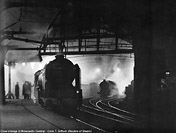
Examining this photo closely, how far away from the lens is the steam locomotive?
50.8 ft

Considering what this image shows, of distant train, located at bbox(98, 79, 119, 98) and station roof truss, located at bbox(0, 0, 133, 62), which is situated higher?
station roof truss, located at bbox(0, 0, 133, 62)

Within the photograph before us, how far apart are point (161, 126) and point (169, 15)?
5488 mm

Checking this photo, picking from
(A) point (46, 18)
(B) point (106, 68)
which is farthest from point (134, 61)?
(B) point (106, 68)

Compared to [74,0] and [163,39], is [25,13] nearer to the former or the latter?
[74,0]

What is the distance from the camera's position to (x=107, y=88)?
36219 mm

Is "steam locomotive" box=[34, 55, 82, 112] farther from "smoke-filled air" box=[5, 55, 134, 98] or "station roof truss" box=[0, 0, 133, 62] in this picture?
"smoke-filled air" box=[5, 55, 134, 98]

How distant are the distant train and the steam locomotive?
735 inches

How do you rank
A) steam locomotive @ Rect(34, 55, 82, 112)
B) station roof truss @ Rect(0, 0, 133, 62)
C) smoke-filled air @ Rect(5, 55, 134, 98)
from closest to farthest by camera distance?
station roof truss @ Rect(0, 0, 133, 62), steam locomotive @ Rect(34, 55, 82, 112), smoke-filled air @ Rect(5, 55, 134, 98)

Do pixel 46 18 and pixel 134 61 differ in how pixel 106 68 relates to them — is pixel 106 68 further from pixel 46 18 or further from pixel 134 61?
pixel 46 18

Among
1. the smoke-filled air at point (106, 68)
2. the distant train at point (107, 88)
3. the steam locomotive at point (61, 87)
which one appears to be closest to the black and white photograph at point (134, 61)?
the steam locomotive at point (61, 87)

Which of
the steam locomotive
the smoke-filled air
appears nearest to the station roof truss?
the steam locomotive

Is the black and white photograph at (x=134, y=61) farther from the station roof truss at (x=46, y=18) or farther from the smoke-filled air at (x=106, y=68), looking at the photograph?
the smoke-filled air at (x=106, y=68)

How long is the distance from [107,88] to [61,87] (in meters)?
20.8

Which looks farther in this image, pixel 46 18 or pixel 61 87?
pixel 46 18
